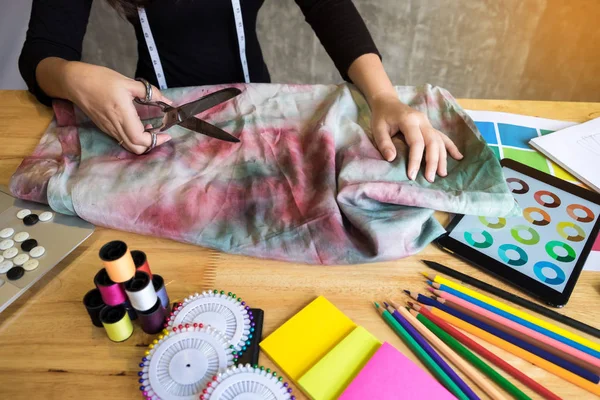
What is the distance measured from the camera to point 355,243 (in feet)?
1.71

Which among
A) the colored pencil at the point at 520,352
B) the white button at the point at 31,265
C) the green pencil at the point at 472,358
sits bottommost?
the white button at the point at 31,265

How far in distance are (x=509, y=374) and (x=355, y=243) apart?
207 mm

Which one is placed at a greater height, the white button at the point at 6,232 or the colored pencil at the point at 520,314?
the colored pencil at the point at 520,314

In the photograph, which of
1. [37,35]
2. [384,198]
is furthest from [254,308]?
[37,35]

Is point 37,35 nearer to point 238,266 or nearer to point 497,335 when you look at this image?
point 238,266

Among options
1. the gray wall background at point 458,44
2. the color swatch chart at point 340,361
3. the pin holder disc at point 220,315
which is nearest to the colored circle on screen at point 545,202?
the color swatch chart at point 340,361

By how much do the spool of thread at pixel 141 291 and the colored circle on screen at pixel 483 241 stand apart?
0.38m

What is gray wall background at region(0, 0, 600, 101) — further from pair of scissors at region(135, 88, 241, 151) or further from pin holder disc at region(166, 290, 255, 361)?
pin holder disc at region(166, 290, 255, 361)

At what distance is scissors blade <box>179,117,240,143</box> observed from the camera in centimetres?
64

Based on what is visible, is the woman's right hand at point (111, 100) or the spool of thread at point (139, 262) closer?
the spool of thread at point (139, 262)

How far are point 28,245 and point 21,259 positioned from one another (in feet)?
0.07

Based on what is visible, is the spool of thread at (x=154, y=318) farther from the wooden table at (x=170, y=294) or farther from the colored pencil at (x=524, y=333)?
the colored pencil at (x=524, y=333)

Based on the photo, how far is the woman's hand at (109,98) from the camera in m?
0.61

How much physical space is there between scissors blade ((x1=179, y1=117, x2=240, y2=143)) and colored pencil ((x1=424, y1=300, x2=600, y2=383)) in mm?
363
